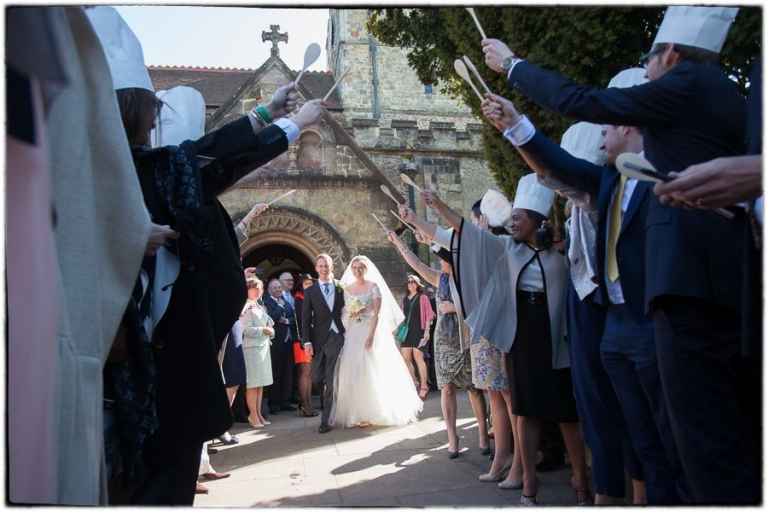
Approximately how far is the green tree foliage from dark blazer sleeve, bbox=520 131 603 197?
4.12 feet

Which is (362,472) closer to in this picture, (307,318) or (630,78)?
(630,78)

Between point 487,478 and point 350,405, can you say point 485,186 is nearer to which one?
point 350,405

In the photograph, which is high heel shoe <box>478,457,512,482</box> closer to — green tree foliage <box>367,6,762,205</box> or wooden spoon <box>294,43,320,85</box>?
green tree foliage <box>367,6,762,205</box>

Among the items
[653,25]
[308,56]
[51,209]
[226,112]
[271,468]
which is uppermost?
[226,112]

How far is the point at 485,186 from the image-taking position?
55.7ft

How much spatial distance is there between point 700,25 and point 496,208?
2686 mm

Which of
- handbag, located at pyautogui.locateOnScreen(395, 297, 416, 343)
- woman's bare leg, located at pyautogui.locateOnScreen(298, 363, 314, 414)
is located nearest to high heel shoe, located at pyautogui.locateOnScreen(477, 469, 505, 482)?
woman's bare leg, located at pyautogui.locateOnScreen(298, 363, 314, 414)

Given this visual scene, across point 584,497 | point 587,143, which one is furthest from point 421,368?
point 587,143

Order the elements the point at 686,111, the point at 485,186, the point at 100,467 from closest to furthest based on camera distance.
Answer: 1. the point at 100,467
2. the point at 686,111
3. the point at 485,186

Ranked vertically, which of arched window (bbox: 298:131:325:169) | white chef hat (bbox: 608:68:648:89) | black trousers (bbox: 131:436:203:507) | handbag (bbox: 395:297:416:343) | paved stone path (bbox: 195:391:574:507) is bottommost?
paved stone path (bbox: 195:391:574:507)

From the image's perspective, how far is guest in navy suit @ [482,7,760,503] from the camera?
6.12ft

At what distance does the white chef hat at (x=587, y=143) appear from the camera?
3.17 meters

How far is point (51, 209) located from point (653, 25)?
Answer: 13.7ft

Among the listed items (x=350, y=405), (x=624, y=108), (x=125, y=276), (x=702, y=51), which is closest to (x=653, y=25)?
(x=702, y=51)
